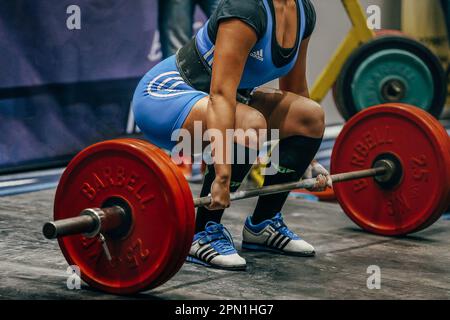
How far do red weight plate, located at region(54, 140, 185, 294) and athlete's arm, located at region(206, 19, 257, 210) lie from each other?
214mm

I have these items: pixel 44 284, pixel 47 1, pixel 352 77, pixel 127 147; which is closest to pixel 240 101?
pixel 127 147

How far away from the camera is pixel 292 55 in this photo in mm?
3047

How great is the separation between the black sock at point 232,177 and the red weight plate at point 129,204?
1.21 feet

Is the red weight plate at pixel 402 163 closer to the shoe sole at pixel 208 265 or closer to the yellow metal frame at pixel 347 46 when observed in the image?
the shoe sole at pixel 208 265

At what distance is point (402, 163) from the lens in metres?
3.62

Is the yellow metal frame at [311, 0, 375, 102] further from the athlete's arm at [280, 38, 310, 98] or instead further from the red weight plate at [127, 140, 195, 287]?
the red weight plate at [127, 140, 195, 287]

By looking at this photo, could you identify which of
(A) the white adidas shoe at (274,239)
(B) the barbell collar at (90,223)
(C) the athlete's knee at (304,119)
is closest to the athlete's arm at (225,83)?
(B) the barbell collar at (90,223)

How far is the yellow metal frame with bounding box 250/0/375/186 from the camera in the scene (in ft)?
17.8

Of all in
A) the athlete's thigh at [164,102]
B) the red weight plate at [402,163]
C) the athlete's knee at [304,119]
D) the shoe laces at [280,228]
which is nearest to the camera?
the athlete's thigh at [164,102]

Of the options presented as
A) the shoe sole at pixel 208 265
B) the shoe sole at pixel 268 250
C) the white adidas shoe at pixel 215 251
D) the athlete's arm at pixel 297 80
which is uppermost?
the athlete's arm at pixel 297 80

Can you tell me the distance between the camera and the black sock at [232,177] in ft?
9.74

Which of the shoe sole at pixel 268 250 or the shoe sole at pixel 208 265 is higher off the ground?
the shoe sole at pixel 208 265

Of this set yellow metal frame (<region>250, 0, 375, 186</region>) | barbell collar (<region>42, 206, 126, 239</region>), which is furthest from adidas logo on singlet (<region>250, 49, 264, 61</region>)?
yellow metal frame (<region>250, 0, 375, 186</region>)
